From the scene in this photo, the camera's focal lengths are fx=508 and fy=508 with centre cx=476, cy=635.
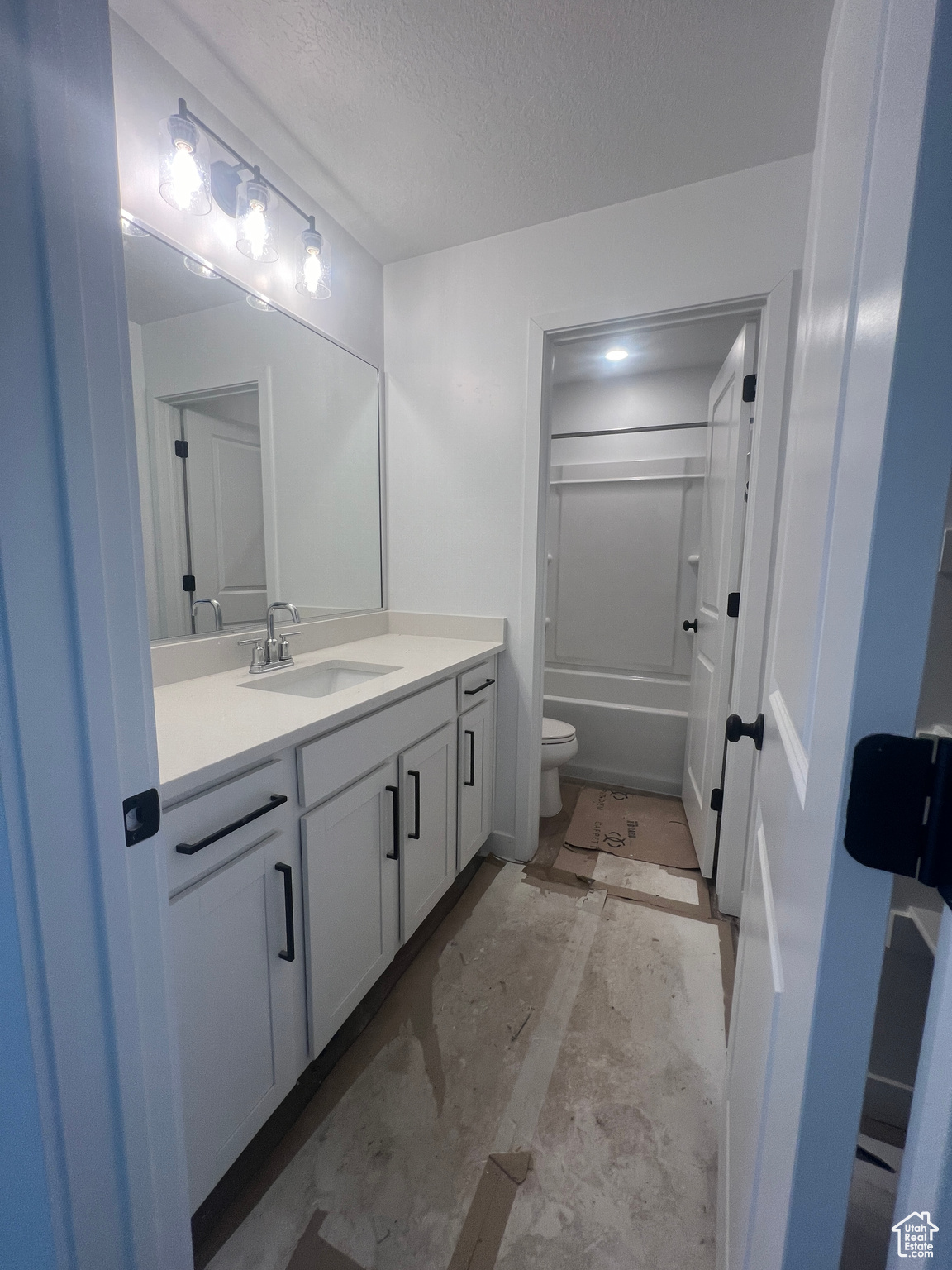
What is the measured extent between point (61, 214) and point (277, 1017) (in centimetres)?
123

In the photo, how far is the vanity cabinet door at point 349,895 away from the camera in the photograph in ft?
3.51

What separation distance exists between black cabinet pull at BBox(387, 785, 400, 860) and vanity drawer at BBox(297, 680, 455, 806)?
94mm

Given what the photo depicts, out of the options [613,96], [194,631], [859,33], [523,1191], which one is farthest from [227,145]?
[523,1191]

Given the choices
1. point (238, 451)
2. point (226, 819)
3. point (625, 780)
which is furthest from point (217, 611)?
point (625, 780)

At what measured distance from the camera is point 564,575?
304cm

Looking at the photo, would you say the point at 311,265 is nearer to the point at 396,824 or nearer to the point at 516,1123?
the point at 396,824

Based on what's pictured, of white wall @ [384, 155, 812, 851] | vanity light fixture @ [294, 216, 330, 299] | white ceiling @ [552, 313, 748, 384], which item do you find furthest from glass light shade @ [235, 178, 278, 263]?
white ceiling @ [552, 313, 748, 384]

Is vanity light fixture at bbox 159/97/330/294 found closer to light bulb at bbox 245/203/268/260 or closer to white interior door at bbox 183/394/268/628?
light bulb at bbox 245/203/268/260

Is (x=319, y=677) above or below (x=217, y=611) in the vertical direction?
below

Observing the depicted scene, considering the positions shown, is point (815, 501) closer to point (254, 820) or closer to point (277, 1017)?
point (254, 820)

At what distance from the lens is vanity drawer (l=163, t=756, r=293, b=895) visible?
2.53 ft

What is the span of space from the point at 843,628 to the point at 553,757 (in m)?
2.01

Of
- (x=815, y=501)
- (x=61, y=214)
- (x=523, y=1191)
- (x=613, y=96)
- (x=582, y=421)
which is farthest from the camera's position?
(x=582, y=421)

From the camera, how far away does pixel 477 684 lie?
179cm
